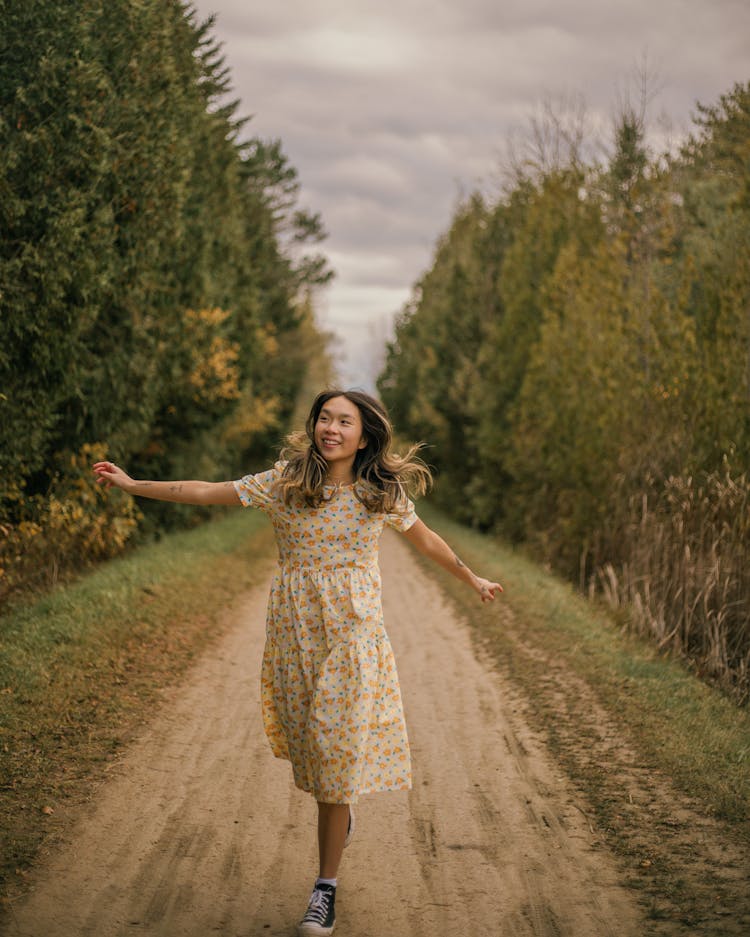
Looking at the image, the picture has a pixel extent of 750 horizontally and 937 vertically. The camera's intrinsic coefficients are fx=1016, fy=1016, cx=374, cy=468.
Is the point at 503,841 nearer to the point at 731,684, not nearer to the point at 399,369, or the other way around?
the point at 731,684

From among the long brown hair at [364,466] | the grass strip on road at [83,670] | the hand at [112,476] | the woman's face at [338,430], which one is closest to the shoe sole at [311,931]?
the grass strip on road at [83,670]

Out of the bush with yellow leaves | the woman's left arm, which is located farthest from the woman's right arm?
the bush with yellow leaves

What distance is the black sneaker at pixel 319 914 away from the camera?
13.0 feet

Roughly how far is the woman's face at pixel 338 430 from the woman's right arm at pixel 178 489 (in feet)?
1.47

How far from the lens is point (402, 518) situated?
4.38m

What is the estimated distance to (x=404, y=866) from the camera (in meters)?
4.76

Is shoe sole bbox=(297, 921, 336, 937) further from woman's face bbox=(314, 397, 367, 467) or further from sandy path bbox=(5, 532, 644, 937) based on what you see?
woman's face bbox=(314, 397, 367, 467)

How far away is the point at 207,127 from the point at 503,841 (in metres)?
14.8

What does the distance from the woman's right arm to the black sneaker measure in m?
1.62

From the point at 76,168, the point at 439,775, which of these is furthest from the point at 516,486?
the point at 439,775

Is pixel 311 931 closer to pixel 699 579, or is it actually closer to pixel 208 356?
pixel 699 579

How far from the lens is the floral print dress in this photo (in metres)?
4.11

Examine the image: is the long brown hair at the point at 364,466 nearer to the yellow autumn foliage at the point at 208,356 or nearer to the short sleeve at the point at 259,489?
the short sleeve at the point at 259,489

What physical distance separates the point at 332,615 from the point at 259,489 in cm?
64
